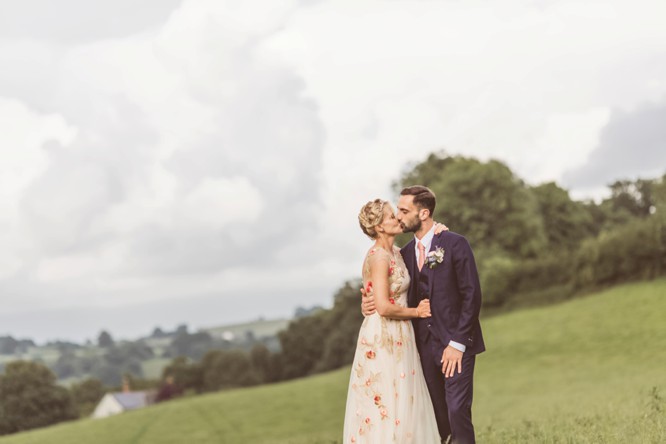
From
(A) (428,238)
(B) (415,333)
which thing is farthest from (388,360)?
(A) (428,238)

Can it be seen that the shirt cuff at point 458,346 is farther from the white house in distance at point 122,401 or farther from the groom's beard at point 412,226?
the white house in distance at point 122,401

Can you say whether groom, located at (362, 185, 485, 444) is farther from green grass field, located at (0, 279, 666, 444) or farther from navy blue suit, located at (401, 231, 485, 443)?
green grass field, located at (0, 279, 666, 444)

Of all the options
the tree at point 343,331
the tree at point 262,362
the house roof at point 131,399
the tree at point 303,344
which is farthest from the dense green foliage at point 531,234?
the house roof at point 131,399

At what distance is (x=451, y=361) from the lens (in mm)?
10156

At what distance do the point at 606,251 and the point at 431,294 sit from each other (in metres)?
53.3

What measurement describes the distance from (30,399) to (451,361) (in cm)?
8375

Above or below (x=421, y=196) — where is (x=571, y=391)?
below

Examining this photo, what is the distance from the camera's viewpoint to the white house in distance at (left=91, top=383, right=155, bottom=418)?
97562 millimetres

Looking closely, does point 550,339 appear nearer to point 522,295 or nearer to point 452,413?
point 522,295

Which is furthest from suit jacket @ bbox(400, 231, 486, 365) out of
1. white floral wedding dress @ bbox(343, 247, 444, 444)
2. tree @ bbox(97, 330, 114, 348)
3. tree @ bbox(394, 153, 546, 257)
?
tree @ bbox(97, 330, 114, 348)

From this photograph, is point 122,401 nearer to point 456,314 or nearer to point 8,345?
point 8,345

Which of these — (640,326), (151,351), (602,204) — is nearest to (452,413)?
(640,326)

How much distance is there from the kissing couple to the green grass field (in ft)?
79.8

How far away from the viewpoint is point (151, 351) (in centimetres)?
16388
